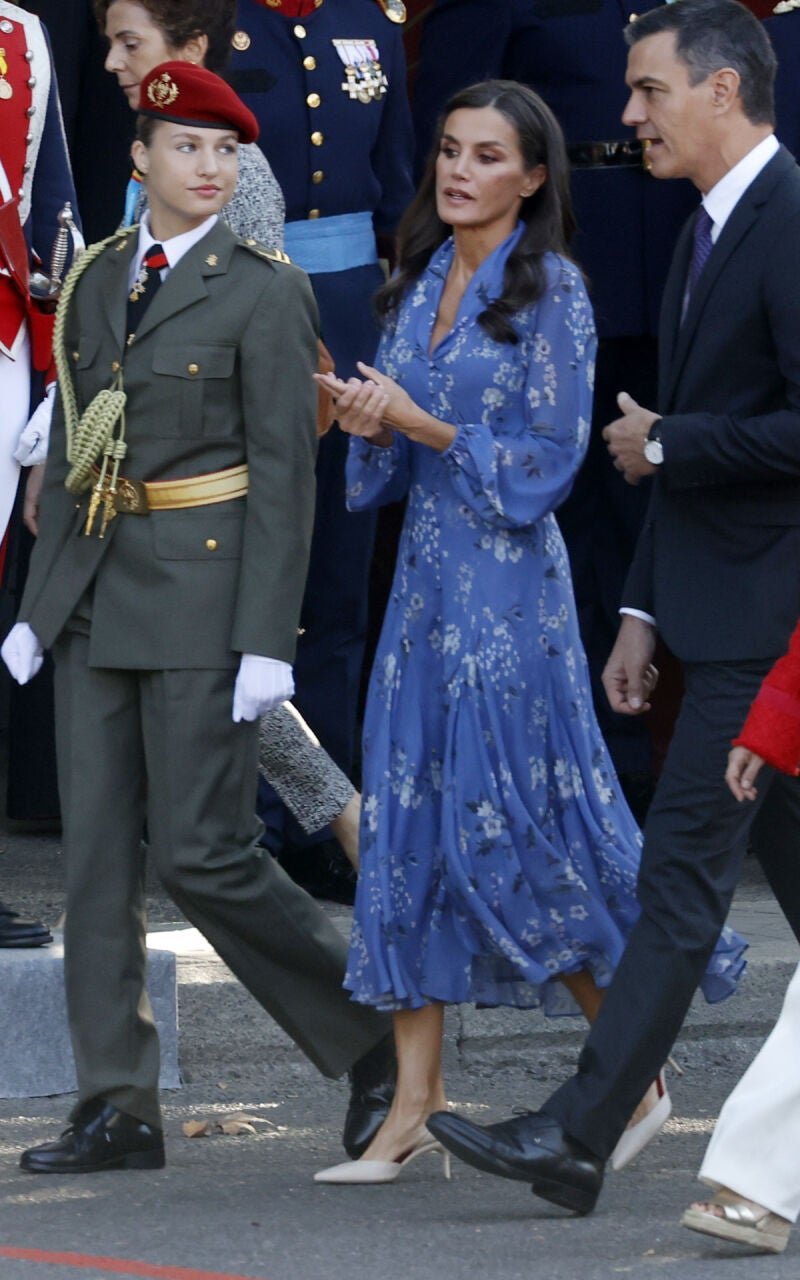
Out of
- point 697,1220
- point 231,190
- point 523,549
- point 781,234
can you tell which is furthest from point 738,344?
point 697,1220

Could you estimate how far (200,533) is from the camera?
4.43 m

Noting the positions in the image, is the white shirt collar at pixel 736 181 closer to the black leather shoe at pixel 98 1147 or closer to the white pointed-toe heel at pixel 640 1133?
the white pointed-toe heel at pixel 640 1133

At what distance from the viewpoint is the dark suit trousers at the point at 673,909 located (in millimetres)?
4113

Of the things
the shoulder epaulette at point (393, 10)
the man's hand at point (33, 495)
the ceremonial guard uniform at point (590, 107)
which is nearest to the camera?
the man's hand at point (33, 495)

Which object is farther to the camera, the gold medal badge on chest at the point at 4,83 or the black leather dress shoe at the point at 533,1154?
the gold medal badge on chest at the point at 4,83

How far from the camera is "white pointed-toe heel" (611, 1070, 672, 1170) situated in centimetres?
446

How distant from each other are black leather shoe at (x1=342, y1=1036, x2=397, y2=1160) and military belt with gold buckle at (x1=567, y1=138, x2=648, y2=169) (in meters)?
2.43

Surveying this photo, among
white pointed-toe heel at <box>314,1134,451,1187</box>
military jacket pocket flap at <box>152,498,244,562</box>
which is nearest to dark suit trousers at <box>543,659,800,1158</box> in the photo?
white pointed-toe heel at <box>314,1134,451,1187</box>

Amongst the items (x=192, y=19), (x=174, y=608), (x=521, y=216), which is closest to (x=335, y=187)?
(x=192, y=19)

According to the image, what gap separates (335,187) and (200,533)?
165cm

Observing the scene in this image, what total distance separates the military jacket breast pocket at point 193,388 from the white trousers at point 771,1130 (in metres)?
1.31

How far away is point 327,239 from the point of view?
5898 millimetres

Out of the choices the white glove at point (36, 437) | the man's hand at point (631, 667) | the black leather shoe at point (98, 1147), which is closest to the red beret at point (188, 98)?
the white glove at point (36, 437)

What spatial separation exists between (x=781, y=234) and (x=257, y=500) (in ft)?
3.03
